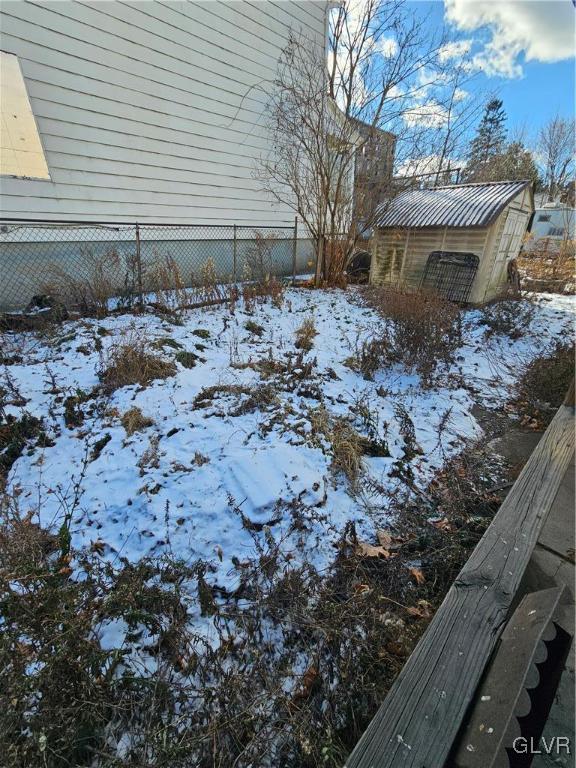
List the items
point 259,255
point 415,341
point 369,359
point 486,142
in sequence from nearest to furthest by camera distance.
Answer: point 369,359
point 415,341
point 259,255
point 486,142

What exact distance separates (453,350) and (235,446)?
4186 millimetres

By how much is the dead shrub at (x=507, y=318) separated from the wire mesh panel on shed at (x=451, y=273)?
75 centimetres

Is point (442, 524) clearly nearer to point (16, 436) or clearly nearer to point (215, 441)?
point (215, 441)

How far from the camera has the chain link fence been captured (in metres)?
5.66

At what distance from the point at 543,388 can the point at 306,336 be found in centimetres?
321

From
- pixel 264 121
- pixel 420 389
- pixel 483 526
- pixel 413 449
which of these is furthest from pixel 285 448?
pixel 264 121

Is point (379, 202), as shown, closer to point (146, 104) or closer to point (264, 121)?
point (264, 121)

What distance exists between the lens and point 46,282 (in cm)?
597

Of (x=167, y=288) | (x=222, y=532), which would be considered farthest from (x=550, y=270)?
(x=222, y=532)

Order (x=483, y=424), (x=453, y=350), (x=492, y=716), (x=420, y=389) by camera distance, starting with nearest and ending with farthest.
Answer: (x=492, y=716), (x=483, y=424), (x=420, y=389), (x=453, y=350)

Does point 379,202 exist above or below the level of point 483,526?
above

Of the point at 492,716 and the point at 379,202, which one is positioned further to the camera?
the point at 379,202

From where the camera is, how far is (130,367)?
153 inches

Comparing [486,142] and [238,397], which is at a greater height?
[486,142]
